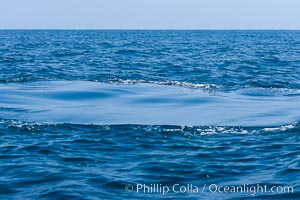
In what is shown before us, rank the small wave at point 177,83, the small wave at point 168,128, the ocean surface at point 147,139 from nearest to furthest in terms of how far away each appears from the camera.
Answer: the ocean surface at point 147,139
the small wave at point 168,128
the small wave at point 177,83

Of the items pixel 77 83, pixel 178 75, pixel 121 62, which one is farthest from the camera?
pixel 121 62

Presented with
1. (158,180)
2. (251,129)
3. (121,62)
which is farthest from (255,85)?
(158,180)

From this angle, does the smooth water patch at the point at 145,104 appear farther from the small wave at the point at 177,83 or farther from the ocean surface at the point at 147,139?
the small wave at the point at 177,83

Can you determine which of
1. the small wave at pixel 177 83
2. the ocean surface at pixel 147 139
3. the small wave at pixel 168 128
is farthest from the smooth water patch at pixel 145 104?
the small wave at pixel 177 83

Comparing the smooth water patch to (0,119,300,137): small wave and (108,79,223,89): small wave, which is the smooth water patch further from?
(108,79,223,89): small wave

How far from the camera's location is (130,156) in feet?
40.8

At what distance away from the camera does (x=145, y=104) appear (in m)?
20.0

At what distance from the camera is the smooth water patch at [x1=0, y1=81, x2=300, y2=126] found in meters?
16.8

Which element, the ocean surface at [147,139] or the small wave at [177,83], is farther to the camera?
the small wave at [177,83]

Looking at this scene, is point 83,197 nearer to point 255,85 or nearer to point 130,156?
point 130,156

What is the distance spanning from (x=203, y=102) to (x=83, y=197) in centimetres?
1143

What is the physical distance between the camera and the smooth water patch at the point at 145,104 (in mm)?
16828

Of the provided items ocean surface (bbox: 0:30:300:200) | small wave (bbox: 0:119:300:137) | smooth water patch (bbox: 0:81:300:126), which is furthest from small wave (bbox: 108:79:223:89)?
small wave (bbox: 0:119:300:137)

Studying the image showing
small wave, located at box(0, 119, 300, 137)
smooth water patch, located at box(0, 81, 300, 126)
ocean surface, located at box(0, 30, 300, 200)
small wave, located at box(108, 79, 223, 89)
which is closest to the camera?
ocean surface, located at box(0, 30, 300, 200)
